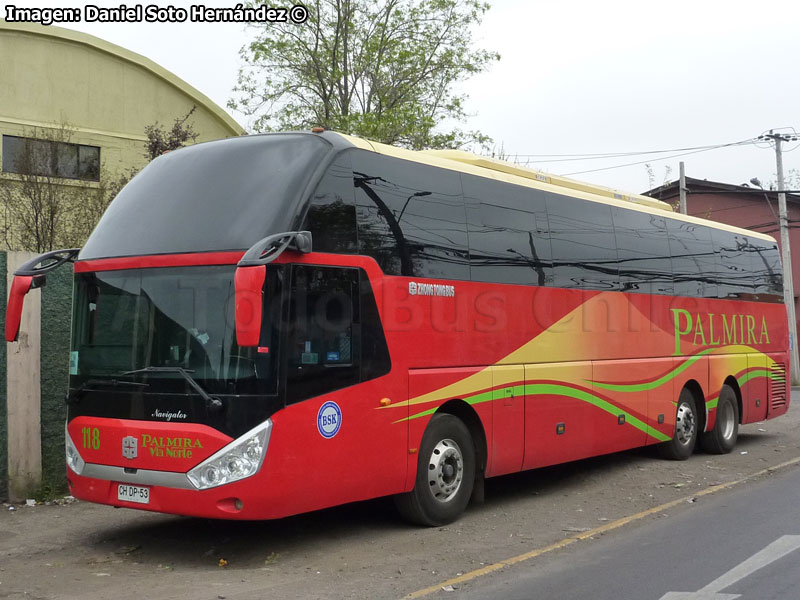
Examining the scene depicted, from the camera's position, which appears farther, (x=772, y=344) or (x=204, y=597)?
(x=772, y=344)

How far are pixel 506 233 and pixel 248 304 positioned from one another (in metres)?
4.30

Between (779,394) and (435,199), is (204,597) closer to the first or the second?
(435,199)

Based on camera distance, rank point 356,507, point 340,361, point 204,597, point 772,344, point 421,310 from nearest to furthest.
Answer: point 204,597
point 340,361
point 421,310
point 356,507
point 772,344

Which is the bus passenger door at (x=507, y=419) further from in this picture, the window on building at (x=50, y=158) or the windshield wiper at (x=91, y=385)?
the window on building at (x=50, y=158)

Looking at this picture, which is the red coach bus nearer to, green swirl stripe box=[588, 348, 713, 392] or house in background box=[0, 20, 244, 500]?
green swirl stripe box=[588, 348, 713, 392]

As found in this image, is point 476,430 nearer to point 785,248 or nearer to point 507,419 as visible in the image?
point 507,419

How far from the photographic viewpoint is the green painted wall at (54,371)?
10156 millimetres

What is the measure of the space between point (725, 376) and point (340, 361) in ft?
29.9

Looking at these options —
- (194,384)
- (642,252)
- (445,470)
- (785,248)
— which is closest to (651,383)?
(642,252)

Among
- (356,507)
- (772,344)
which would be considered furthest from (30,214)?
(772,344)

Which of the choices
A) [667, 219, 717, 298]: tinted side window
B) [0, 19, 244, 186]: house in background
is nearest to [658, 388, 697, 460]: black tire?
[667, 219, 717, 298]: tinted side window

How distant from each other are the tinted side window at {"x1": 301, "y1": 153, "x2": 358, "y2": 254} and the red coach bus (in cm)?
2

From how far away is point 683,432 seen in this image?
13.7 meters

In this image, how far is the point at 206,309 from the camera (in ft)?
23.8
